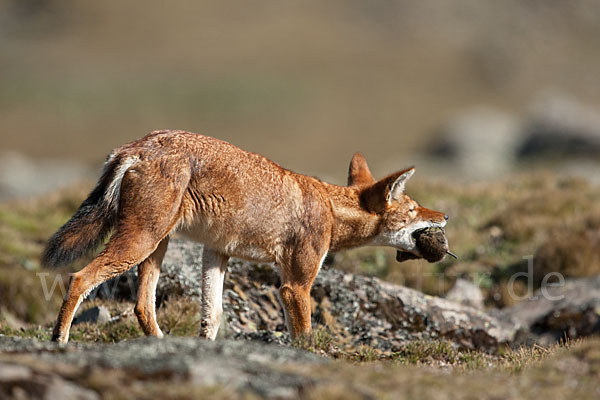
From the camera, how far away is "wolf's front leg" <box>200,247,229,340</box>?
7.96 metres

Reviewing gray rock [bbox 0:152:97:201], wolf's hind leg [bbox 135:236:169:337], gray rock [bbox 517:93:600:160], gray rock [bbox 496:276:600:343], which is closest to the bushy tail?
wolf's hind leg [bbox 135:236:169:337]

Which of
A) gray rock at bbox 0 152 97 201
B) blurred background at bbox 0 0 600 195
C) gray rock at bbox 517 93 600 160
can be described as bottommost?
gray rock at bbox 0 152 97 201

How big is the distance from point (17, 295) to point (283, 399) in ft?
26.3

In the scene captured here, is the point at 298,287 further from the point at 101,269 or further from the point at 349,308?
the point at 101,269

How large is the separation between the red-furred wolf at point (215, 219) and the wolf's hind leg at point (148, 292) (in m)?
0.01

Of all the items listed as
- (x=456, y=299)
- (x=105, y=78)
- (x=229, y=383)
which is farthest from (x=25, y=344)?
(x=105, y=78)

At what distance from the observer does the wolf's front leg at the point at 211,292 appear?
7957mm

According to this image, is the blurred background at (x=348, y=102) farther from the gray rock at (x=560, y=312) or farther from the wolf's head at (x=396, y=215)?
the wolf's head at (x=396, y=215)

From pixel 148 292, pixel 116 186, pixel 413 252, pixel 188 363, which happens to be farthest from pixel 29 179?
pixel 188 363

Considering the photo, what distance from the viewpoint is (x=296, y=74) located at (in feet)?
277

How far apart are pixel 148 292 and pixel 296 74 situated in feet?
257

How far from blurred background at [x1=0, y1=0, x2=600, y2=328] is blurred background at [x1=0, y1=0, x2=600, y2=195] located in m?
0.26

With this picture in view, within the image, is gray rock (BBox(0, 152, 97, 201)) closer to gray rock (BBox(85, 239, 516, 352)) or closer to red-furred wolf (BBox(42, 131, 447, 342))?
gray rock (BBox(85, 239, 516, 352))

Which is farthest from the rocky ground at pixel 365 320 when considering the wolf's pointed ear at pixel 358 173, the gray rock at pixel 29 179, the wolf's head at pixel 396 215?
the gray rock at pixel 29 179
